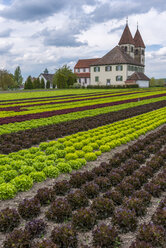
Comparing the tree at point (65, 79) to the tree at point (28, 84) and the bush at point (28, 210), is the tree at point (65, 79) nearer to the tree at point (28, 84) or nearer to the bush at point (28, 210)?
the tree at point (28, 84)

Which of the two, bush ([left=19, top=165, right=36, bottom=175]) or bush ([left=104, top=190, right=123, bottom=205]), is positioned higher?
bush ([left=19, top=165, right=36, bottom=175])

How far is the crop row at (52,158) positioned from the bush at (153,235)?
379cm

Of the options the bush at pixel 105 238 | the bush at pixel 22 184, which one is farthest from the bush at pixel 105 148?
the bush at pixel 105 238

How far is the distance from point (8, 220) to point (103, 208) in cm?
228

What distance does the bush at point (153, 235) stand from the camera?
15.8 feet

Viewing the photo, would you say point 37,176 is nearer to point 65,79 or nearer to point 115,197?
point 115,197

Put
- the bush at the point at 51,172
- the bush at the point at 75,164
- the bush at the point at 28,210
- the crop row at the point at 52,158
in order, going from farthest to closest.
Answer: the bush at the point at 75,164, the bush at the point at 51,172, the crop row at the point at 52,158, the bush at the point at 28,210

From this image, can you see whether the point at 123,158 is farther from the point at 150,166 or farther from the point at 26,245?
the point at 26,245

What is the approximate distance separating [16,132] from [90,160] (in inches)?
255

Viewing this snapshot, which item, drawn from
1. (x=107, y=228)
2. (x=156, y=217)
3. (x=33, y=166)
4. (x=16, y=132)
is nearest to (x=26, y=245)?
(x=107, y=228)

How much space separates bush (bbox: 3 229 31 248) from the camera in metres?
4.68

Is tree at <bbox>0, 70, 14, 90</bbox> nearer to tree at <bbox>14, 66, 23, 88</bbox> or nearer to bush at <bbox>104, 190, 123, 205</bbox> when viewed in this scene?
tree at <bbox>14, 66, 23, 88</bbox>

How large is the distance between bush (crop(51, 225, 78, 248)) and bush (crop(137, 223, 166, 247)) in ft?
4.45

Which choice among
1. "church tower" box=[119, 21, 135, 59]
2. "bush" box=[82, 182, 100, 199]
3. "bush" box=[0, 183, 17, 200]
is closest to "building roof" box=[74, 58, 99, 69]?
"church tower" box=[119, 21, 135, 59]
